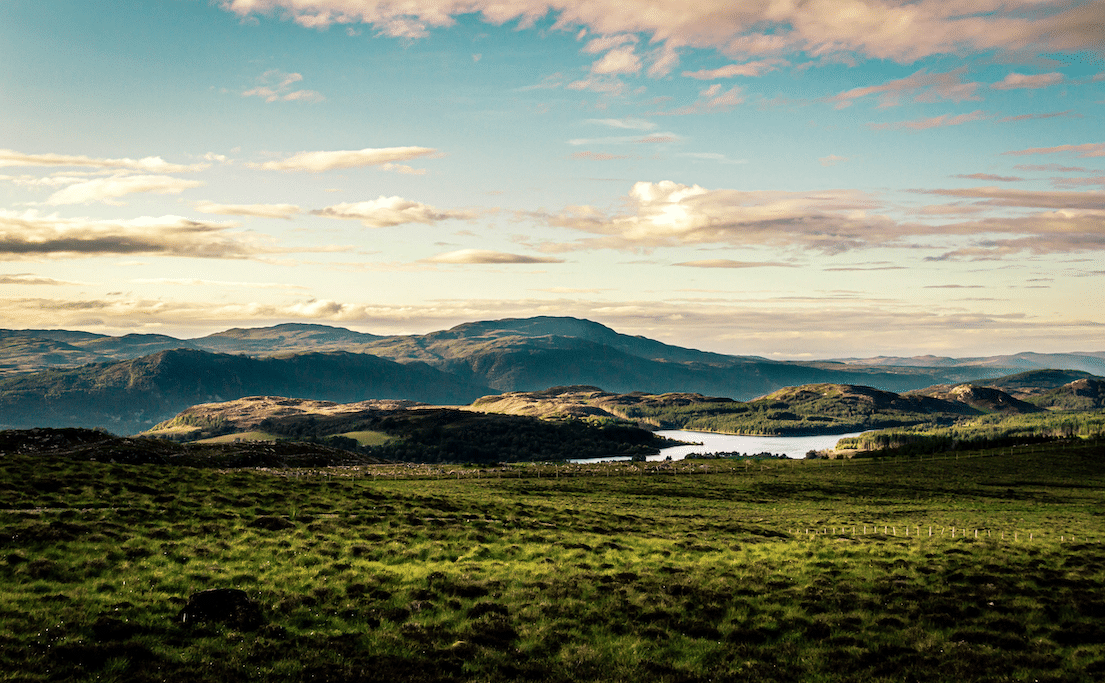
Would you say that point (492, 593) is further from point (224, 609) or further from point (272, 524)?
point (272, 524)

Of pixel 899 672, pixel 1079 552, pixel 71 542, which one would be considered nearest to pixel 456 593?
pixel 899 672

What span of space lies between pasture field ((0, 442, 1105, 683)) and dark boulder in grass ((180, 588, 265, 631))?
18cm

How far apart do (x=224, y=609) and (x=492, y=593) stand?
9441mm

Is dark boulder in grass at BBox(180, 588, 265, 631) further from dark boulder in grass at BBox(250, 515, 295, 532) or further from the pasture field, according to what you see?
dark boulder in grass at BBox(250, 515, 295, 532)

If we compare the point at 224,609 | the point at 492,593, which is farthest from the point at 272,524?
the point at 492,593

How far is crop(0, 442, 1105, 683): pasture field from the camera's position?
1981 centimetres

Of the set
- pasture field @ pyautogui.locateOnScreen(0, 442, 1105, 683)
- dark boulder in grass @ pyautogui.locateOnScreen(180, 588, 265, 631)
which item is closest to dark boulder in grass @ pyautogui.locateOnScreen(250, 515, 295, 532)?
pasture field @ pyautogui.locateOnScreen(0, 442, 1105, 683)

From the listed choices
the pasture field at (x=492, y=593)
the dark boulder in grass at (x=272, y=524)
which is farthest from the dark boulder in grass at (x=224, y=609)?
the dark boulder in grass at (x=272, y=524)

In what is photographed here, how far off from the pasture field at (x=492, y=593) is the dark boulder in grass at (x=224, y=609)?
0.18 metres

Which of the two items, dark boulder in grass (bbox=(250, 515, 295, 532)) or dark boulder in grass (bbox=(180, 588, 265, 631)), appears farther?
dark boulder in grass (bbox=(250, 515, 295, 532))

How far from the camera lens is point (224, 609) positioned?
22391 mm

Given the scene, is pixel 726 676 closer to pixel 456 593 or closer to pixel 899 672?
pixel 899 672

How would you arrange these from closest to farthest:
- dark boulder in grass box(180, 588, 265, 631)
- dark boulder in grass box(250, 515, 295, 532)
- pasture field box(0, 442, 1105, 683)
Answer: pasture field box(0, 442, 1105, 683) → dark boulder in grass box(180, 588, 265, 631) → dark boulder in grass box(250, 515, 295, 532)

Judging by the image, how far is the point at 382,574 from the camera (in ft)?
94.5
